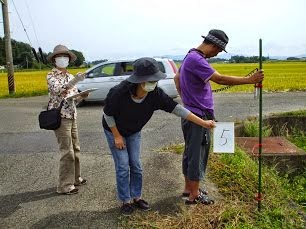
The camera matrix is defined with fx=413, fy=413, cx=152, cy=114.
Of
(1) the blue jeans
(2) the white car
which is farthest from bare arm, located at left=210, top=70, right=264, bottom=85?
(2) the white car

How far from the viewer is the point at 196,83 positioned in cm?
425

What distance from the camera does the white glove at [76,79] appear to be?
4.70 meters

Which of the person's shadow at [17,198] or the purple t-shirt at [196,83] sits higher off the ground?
the purple t-shirt at [196,83]

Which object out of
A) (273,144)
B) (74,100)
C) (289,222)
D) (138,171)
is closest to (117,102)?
(138,171)

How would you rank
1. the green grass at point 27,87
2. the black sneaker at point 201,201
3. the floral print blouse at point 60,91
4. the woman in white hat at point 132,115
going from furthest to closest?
1. the green grass at point 27,87
2. the floral print blouse at point 60,91
3. the black sneaker at point 201,201
4. the woman in white hat at point 132,115

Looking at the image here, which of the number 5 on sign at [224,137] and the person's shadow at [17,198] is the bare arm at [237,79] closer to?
the number 5 on sign at [224,137]

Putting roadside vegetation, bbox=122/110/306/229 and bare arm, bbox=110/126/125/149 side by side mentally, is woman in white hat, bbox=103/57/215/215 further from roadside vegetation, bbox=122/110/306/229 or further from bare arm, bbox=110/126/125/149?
roadside vegetation, bbox=122/110/306/229

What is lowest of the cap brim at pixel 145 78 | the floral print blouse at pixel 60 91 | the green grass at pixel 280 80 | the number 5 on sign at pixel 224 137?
the green grass at pixel 280 80

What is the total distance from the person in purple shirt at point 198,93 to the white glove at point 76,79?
3.54 ft

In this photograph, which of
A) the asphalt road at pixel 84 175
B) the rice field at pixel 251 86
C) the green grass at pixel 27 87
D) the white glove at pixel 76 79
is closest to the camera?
the asphalt road at pixel 84 175

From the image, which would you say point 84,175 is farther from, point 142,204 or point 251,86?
point 251,86

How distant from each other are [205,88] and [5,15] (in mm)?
16000

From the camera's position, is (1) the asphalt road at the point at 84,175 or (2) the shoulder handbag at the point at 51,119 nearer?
(1) the asphalt road at the point at 84,175

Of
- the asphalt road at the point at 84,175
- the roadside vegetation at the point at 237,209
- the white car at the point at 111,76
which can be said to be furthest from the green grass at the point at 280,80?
the roadside vegetation at the point at 237,209
